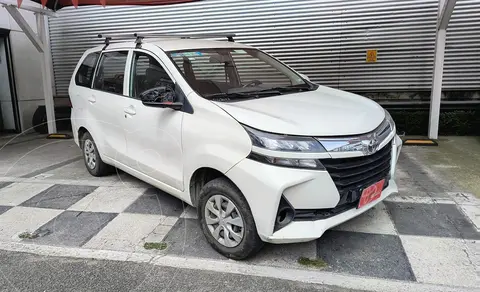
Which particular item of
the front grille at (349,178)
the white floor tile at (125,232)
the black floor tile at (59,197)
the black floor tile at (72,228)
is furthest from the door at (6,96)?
the front grille at (349,178)

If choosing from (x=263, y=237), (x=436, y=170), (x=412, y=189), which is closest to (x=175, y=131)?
(x=263, y=237)

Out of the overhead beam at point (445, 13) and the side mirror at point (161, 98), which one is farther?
the overhead beam at point (445, 13)

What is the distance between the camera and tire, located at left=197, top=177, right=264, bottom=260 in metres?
2.74

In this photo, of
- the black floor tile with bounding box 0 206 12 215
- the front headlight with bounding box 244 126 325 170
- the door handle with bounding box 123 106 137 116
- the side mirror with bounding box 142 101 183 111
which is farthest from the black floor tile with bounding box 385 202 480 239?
the black floor tile with bounding box 0 206 12 215

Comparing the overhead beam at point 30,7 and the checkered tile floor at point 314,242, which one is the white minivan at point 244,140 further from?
the overhead beam at point 30,7

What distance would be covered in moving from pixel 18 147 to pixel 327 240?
22.6 ft

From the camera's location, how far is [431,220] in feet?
11.7

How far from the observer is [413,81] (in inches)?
297

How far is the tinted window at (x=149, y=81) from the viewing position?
10.6ft

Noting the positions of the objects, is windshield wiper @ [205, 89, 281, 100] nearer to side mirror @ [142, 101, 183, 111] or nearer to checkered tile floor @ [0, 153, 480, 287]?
side mirror @ [142, 101, 183, 111]

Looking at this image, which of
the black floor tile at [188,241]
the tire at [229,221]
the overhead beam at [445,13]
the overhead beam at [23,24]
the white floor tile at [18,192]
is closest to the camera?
the tire at [229,221]

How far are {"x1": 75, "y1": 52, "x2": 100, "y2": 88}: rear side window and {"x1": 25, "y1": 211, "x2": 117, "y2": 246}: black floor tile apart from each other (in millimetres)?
1772

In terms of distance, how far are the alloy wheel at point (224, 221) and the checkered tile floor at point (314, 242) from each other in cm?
19

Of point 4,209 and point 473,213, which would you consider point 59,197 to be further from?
point 473,213
